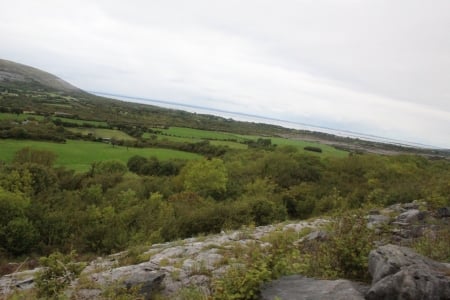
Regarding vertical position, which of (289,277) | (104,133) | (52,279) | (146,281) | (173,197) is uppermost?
(289,277)

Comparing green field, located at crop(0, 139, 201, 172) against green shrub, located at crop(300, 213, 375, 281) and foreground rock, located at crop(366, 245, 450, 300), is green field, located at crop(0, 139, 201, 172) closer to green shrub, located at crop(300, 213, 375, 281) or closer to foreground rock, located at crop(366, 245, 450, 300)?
green shrub, located at crop(300, 213, 375, 281)

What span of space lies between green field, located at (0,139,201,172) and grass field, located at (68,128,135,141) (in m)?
10.3

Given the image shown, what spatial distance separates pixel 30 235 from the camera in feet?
70.3

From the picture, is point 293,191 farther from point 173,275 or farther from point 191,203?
point 173,275

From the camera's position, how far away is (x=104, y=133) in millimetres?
87875

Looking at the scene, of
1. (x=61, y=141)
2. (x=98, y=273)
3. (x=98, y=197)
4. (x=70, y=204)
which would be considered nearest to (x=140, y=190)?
(x=98, y=197)

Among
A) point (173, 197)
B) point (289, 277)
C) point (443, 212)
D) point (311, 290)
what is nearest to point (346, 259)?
point (289, 277)

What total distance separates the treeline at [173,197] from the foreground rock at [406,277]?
237 inches

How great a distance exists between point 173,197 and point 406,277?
27960mm

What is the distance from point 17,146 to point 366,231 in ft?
216

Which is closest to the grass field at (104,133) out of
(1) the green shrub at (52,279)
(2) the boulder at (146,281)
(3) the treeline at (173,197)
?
(3) the treeline at (173,197)

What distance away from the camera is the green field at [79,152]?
54.7 meters

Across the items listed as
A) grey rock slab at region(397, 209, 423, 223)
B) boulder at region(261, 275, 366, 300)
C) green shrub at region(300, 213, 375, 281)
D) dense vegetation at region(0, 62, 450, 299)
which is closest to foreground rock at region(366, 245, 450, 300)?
boulder at region(261, 275, 366, 300)

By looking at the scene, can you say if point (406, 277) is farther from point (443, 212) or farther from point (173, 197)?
point (173, 197)
